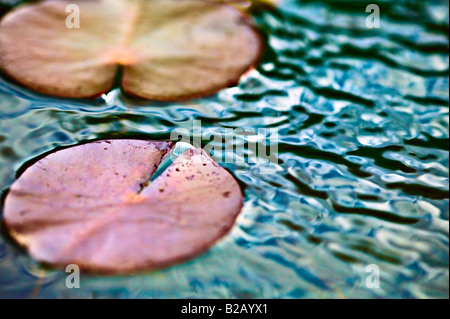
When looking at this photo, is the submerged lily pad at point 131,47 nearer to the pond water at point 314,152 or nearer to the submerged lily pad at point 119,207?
the pond water at point 314,152

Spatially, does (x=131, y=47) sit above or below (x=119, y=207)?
above

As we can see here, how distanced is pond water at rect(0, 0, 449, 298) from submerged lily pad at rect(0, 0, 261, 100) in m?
0.05

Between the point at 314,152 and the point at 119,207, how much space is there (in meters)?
0.55

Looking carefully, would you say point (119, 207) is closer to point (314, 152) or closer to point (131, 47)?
point (314, 152)

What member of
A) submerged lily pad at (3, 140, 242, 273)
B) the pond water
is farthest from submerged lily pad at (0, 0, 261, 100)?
submerged lily pad at (3, 140, 242, 273)

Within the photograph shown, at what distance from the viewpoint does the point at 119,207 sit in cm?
109

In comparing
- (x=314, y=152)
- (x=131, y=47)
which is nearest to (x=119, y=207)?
(x=314, y=152)

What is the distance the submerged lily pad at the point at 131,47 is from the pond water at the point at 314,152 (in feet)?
0.18

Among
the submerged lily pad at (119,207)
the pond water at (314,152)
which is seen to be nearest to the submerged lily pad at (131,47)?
the pond water at (314,152)

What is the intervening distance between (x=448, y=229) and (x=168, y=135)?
2.43 feet

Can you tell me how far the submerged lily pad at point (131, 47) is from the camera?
4.83 feet

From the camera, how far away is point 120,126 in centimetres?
135

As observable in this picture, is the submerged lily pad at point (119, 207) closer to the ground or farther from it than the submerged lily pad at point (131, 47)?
closer to the ground

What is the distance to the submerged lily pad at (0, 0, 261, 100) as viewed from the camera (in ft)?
4.83
